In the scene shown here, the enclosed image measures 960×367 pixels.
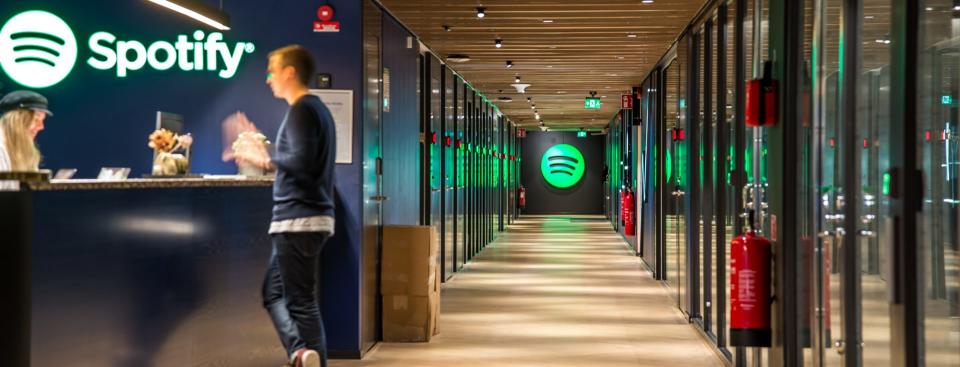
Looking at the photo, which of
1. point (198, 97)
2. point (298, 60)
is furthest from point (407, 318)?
point (298, 60)

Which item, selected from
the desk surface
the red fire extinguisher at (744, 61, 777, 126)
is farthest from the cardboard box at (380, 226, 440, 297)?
the red fire extinguisher at (744, 61, 777, 126)

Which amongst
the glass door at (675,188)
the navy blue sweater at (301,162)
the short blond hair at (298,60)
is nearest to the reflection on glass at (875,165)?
the glass door at (675,188)

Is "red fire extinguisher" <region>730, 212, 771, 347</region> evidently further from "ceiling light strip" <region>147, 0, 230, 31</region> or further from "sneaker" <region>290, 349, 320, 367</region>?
"ceiling light strip" <region>147, 0, 230, 31</region>

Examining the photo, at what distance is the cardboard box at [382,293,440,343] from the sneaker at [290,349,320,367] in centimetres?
290

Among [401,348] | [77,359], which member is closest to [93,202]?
[77,359]

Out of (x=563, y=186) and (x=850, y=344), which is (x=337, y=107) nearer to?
(x=850, y=344)

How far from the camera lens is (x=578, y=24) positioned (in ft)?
32.8

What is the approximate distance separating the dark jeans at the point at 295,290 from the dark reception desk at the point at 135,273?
0.36m

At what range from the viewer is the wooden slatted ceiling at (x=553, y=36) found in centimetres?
895

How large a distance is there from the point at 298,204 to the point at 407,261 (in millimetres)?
2996

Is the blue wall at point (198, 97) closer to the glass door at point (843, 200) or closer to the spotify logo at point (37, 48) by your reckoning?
the spotify logo at point (37, 48)

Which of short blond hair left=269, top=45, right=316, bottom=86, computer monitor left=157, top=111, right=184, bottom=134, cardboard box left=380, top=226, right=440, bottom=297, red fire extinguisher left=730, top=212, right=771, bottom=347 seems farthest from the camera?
cardboard box left=380, top=226, right=440, bottom=297

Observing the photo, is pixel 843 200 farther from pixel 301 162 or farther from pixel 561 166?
pixel 561 166

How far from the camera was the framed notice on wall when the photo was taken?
721 cm
